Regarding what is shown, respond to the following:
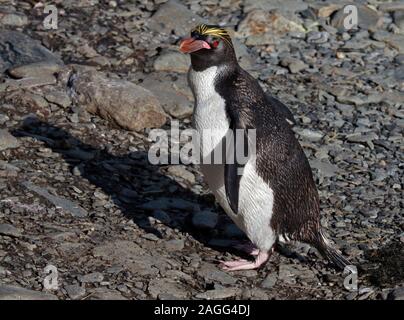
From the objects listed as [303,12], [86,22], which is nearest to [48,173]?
[86,22]

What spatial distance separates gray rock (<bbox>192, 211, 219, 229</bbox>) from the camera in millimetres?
5898

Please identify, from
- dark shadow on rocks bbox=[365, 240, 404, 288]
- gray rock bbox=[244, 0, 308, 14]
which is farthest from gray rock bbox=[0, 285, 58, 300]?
gray rock bbox=[244, 0, 308, 14]

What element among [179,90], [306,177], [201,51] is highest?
[201,51]

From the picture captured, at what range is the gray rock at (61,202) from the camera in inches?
225

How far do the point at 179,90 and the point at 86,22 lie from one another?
51.2 inches

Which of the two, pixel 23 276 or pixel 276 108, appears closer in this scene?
pixel 23 276

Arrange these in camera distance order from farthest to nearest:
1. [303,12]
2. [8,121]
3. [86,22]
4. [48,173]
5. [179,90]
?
[303,12], [86,22], [179,90], [8,121], [48,173]

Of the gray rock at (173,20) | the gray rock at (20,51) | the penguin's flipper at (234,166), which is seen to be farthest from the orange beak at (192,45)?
the gray rock at (173,20)

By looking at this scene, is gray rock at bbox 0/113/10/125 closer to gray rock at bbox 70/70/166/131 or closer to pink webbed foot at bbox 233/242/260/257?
gray rock at bbox 70/70/166/131

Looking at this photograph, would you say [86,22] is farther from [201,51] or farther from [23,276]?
[23,276]

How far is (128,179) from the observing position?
20.8 feet

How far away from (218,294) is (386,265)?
103 centimetres

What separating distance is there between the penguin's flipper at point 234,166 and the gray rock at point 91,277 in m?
0.77

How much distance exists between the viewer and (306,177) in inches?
218
